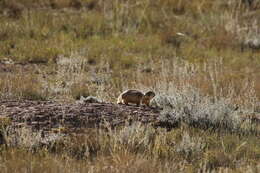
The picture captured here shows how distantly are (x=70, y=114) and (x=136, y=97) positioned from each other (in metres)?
0.97

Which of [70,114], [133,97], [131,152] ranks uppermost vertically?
[133,97]

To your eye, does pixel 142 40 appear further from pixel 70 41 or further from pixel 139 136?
pixel 139 136

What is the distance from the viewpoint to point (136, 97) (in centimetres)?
658

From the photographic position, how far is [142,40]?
12289mm

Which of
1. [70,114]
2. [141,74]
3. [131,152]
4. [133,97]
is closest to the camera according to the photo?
[131,152]

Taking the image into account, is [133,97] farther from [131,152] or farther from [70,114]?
[131,152]

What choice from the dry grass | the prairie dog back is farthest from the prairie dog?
the dry grass

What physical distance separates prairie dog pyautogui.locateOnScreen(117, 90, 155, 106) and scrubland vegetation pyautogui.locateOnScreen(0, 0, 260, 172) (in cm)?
26

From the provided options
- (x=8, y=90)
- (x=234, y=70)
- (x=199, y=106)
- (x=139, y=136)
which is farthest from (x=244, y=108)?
(x=234, y=70)

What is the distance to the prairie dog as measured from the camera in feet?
21.6

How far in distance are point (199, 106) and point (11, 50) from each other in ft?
17.8

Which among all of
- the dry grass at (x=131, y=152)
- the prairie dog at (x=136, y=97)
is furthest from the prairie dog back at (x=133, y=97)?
the dry grass at (x=131, y=152)

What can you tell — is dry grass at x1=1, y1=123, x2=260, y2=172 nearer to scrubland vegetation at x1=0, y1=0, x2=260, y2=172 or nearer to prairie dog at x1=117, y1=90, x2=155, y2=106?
scrubland vegetation at x1=0, y1=0, x2=260, y2=172

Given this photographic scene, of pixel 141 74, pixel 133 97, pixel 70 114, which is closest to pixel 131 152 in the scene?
pixel 70 114
